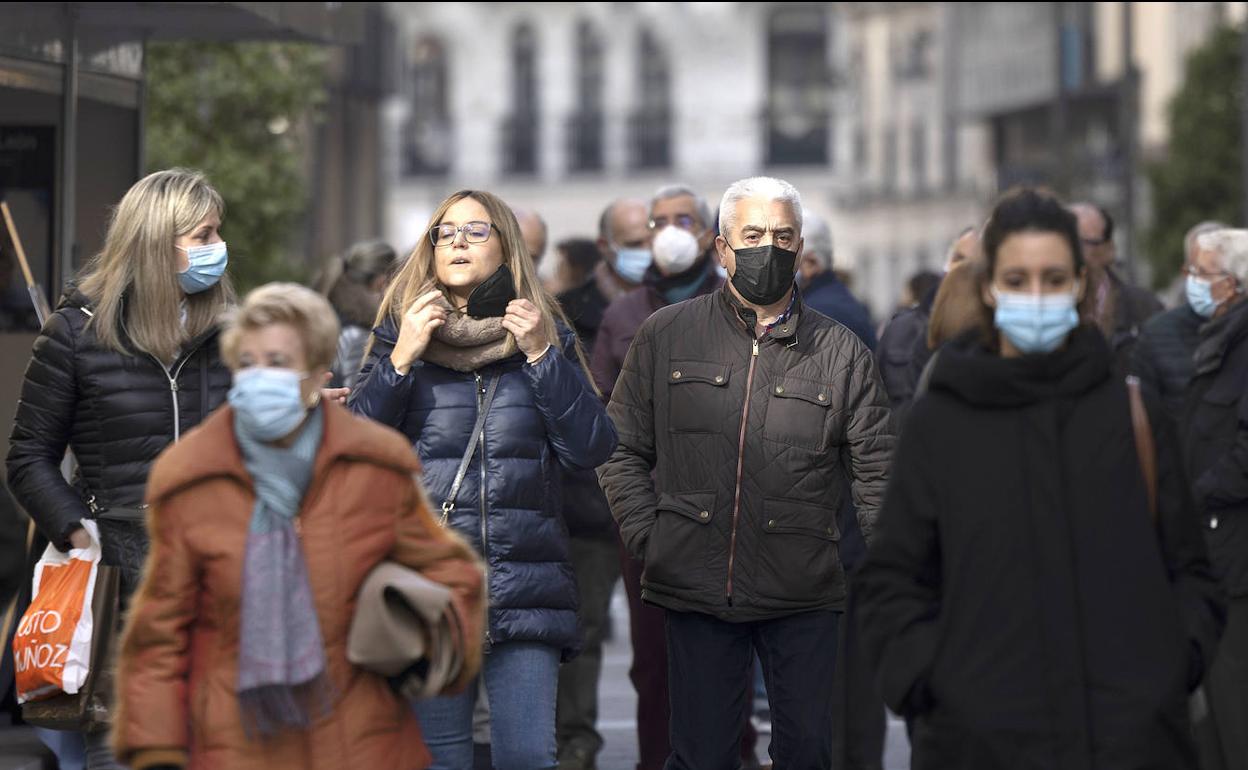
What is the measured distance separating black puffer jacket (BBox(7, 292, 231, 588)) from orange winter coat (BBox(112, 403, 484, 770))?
5.48ft

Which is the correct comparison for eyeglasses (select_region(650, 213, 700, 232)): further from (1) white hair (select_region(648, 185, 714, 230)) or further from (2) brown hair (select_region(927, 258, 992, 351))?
(2) brown hair (select_region(927, 258, 992, 351))

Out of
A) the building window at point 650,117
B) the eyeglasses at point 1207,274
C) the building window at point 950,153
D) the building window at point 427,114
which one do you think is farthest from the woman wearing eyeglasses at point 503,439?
the building window at point 650,117

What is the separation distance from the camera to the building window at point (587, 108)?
88.1m

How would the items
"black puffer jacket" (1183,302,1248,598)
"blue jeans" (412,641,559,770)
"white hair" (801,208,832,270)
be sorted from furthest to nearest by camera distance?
1. "white hair" (801,208,832,270)
2. "black puffer jacket" (1183,302,1248,598)
3. "blue jeans" (412,641,559,770)

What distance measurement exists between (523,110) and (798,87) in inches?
356

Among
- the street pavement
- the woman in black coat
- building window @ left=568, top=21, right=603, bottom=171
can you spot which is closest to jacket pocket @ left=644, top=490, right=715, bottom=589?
the woman in black coat

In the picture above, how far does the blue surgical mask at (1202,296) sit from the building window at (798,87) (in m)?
75.1

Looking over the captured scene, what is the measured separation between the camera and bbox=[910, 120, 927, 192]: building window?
70.3 meters

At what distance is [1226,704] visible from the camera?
9.70m


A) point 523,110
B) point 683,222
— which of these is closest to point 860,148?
point 523,110

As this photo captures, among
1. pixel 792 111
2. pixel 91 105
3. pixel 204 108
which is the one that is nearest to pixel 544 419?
pixel 91 105

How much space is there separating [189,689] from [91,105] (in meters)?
7.03

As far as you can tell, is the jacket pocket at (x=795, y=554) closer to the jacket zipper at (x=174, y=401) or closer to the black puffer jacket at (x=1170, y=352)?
the jacket zipper at (x=174, y=401)

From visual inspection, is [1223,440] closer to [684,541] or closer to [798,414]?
[798,414]
